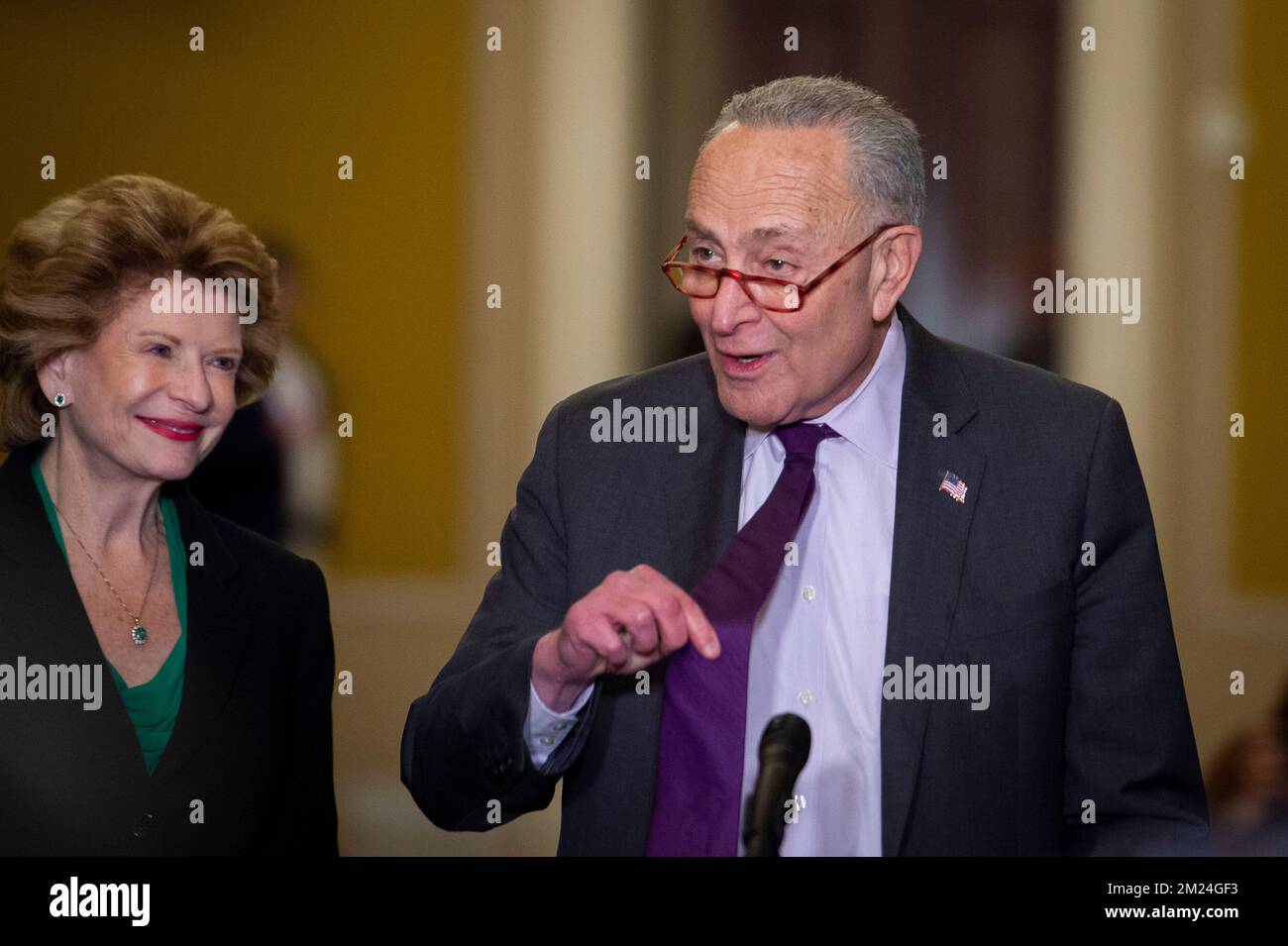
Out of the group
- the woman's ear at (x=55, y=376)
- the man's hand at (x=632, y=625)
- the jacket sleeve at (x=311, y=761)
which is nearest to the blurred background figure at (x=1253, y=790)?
the man's hand at (x=632, y=625)

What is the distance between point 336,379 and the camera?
2912 mm

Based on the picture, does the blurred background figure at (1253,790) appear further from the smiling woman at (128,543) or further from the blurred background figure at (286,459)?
the blurred background figure at (286,459)

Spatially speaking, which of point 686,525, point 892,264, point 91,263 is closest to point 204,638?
point 91,263

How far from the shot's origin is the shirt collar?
217 cm

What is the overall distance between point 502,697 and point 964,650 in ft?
2.09

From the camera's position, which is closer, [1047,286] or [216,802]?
[216,802]

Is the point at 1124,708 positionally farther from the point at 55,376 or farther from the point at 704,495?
the point at 55,376

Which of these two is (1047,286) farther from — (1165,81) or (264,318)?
(264,318)

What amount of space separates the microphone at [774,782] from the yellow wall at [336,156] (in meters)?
1.28

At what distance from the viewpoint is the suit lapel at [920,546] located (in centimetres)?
198
